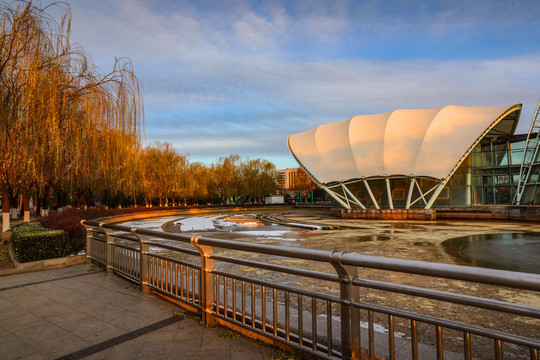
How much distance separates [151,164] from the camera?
4078 centimetres

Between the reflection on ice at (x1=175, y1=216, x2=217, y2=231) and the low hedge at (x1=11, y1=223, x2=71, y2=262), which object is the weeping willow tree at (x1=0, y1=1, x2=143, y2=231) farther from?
the reflection on ice at (x1=175, y1=216, x2=217, y2=231)

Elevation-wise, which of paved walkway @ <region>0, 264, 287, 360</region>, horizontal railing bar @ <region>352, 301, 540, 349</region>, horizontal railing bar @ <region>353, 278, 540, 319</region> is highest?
horizontal railing bar @ <region>353, 278, 540, 319</region>

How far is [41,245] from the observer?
26.6 feet

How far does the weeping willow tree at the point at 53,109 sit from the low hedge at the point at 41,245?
176 cm

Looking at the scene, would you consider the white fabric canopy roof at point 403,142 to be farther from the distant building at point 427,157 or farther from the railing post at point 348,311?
the railing post at point 348,311

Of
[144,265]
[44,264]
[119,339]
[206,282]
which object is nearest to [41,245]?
[44,264]

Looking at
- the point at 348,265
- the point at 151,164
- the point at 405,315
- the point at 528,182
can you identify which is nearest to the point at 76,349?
the point at 348,265

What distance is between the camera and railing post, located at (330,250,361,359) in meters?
2.71

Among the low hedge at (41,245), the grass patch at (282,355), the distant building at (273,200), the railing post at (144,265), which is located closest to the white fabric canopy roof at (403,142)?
the low hedge at (41,245)

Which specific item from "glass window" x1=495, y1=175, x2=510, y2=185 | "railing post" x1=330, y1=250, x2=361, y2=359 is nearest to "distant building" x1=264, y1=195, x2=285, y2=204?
"glass window" x1=495, y1=175, x2=510, y2=185

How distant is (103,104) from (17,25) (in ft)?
8.80

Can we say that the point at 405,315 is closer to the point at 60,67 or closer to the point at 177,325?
the point at 177,325

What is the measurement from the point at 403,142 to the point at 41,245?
32.9 m

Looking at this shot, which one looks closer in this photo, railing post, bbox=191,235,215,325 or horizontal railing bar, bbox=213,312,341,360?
horizontal railing bar, bbox=213,312,341,360
